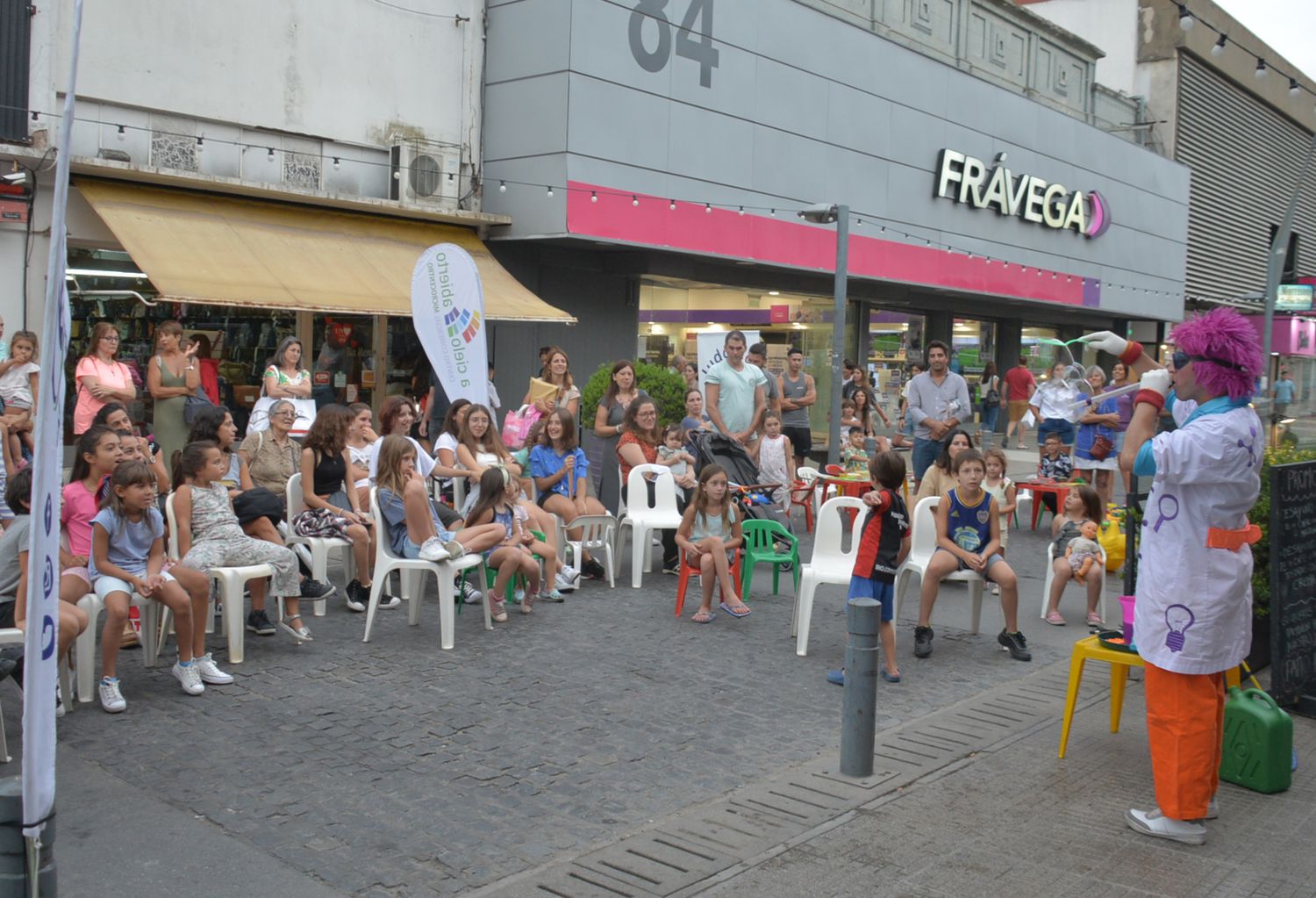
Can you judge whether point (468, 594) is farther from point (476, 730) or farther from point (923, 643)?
point (923, 643)

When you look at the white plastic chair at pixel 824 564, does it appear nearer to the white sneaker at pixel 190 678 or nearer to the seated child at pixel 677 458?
the seated child at pixel 677 458

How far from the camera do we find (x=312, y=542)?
7863 millimetres

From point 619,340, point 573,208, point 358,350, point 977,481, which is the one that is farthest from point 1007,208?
point 977,481

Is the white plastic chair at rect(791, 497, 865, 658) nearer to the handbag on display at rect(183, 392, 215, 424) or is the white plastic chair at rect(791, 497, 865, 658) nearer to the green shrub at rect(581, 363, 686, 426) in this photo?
the green shrub at rect(581, 363, 686, 426)

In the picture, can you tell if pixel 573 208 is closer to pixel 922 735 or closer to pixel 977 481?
pixel 977 481

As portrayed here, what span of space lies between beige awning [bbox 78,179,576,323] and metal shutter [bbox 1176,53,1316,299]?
72.7 feet

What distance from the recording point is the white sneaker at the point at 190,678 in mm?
6035

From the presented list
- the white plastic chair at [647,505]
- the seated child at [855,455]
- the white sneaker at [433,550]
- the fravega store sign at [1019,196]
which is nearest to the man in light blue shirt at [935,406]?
the seated child at [855,455]

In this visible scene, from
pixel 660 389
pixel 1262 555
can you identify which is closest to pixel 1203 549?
pixel 1262 555

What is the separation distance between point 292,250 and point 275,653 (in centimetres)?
692

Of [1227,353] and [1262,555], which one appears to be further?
[1262,555]

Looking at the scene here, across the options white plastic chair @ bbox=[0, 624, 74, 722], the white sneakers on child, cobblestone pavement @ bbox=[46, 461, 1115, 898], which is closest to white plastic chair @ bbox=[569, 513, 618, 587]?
cobblestone pavement @ bbox=[46, 461, 1115, 898]

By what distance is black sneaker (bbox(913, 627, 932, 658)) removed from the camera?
24.2 ft

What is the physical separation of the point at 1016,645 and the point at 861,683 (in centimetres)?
275
